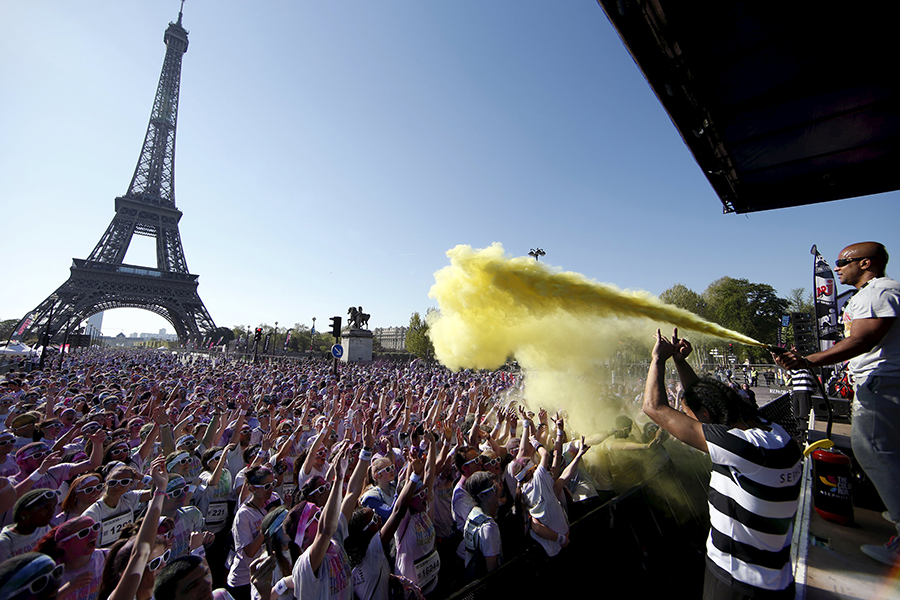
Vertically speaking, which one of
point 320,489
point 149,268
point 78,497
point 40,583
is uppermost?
point 149,268

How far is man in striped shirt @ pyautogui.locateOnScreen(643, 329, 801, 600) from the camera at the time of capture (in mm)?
2301

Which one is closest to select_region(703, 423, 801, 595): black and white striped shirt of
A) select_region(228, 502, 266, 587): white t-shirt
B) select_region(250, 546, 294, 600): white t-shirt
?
select_region(250, 546, 294, 600): white t-shirt

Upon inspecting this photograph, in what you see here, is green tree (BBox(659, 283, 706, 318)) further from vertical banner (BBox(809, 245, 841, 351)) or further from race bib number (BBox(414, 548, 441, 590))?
race bib number (BBox(414, 548, 441, 590))

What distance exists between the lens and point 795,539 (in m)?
3.17

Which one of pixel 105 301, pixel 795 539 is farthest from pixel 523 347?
pixel 105 301

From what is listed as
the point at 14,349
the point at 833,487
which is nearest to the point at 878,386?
the point at 833,487

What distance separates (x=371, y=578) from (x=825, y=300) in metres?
12.5

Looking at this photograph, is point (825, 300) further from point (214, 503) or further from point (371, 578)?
point (214, 503)

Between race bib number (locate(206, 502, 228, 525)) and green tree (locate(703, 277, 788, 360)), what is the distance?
176ft

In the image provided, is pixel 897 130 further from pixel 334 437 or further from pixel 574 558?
pixel 334 437

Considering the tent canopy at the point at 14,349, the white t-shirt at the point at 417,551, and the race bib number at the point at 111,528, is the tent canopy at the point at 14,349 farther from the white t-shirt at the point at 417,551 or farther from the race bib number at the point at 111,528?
the white t-shirt at the point at 417,551

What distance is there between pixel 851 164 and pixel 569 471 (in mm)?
4802

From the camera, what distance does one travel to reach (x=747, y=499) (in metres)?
2.38

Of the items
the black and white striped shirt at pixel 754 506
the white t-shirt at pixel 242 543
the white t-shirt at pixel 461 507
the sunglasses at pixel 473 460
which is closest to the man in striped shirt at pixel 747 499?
the black and white striped shirt at pixel 754 506
